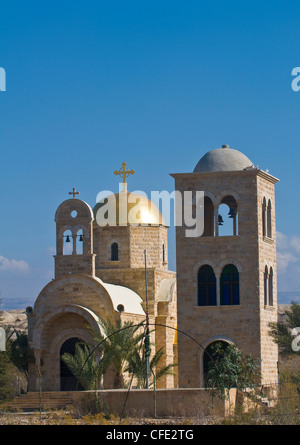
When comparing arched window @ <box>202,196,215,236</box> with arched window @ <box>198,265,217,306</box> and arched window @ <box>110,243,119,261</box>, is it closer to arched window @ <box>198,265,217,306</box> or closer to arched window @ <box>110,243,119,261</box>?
arched window @ <box>198,265,217,306</box>

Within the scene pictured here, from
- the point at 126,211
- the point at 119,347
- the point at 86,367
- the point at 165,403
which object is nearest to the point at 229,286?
the point at 119,347

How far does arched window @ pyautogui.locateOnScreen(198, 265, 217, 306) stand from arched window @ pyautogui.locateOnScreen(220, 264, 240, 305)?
29 centimetres

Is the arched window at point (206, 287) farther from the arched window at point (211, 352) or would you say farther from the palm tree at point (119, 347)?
the palm tree at point (119, 347)

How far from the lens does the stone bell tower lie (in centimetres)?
3841

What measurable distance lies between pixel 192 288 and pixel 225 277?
1.28 metres

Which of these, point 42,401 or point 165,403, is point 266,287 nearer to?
point 165,403

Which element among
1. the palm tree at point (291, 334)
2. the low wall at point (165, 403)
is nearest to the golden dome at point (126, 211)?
the palm tree at point (291, 334)

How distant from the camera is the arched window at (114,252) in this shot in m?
47.2

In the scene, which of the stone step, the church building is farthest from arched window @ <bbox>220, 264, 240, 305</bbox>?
the stone step

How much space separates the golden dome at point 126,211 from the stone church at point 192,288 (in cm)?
154

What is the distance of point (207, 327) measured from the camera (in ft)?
127

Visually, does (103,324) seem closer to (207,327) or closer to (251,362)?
(207,327)

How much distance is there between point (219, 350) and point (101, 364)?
461 centimetres
